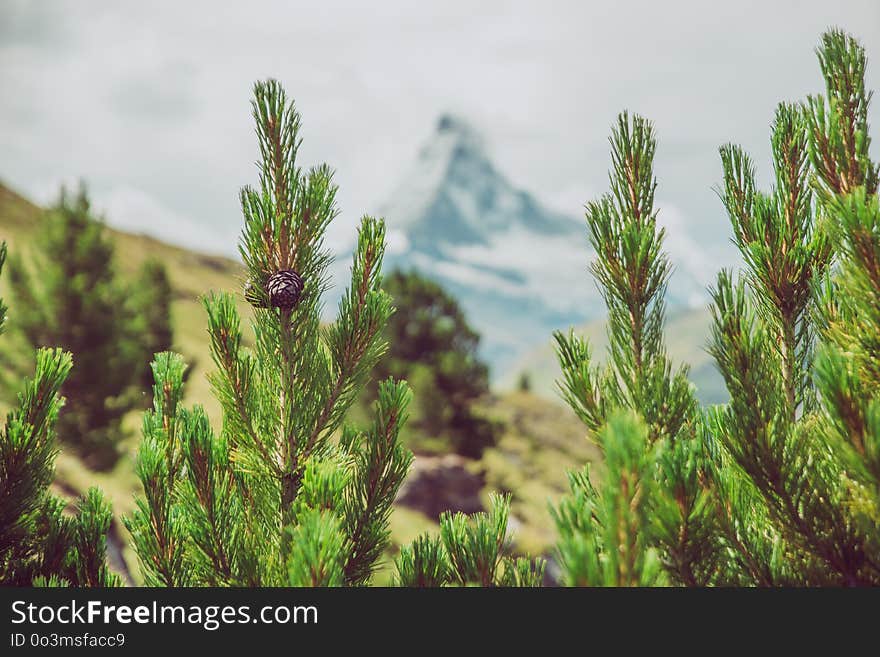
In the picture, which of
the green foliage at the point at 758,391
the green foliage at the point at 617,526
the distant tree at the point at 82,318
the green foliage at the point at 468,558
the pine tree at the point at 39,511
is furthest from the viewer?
the distant tree at the point at 82,318

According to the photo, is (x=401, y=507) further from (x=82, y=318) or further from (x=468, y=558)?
(x=468, y=558)

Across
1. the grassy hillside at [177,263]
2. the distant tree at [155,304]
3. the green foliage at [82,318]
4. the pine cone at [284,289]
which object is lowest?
the pine cone at [284,289]

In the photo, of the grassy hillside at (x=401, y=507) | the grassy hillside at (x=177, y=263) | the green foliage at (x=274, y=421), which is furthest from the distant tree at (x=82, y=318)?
the green foliage at (x=274, y=421)

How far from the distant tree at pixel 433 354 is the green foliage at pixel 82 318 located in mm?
10599

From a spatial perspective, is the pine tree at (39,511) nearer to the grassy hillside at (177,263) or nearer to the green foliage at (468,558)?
the green foliage at (468,558)

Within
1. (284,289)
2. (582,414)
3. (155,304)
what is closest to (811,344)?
(582,414)

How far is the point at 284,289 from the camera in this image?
249 cm

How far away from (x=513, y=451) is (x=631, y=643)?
48119mm

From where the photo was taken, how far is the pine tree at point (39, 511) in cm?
242

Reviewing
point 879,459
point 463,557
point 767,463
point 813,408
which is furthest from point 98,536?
point 813,408

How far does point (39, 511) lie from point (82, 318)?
20.0m

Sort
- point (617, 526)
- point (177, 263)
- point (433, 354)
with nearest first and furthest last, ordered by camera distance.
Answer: point (617, 526) < point (433, 354) < point (177, 263)

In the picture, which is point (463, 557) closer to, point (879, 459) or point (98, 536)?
point (879, 459)

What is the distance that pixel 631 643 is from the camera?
169 centimetres
